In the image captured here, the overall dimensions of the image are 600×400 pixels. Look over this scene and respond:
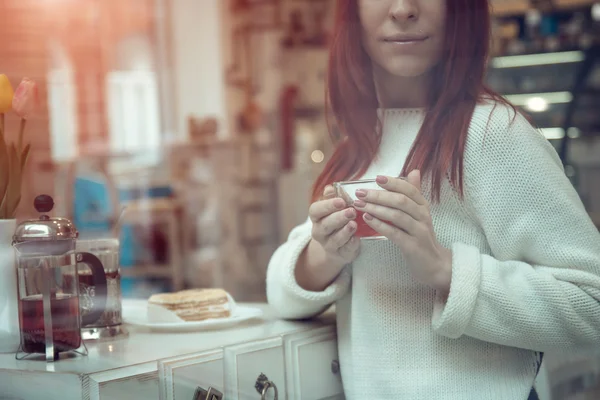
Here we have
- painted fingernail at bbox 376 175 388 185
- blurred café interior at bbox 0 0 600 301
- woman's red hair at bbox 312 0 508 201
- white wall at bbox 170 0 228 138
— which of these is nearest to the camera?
painted fingernail at bbox 376 175 388 185

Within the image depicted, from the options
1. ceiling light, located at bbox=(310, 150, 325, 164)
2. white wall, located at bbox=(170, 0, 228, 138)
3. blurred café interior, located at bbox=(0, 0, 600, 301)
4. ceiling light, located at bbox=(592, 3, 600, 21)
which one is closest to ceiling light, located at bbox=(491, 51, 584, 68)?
blurred café interior, located at bbox=(0, 0, 600, 301)

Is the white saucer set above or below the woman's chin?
below

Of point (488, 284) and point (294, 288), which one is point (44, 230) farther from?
point (488, 284)

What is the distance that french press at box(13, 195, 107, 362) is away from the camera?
92 centimetres

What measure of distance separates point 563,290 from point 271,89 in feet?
15.4

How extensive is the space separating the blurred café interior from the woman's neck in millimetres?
115

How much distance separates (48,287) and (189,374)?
19cm

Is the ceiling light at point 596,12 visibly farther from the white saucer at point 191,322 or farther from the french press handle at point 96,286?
the french press handle at point 96,286

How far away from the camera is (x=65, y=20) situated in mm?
2924

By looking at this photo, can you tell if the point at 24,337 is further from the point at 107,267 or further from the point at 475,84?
the point at 475,84

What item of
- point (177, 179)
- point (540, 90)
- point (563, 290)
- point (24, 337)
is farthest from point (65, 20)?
point (563, 290)

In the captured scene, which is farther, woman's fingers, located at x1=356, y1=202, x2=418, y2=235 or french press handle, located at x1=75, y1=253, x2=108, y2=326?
french press handle, located at x1=75, y1=253, x2=108, y2=326

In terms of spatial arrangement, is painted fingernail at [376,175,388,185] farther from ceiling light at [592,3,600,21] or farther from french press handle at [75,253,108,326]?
ceiling light at [592,3,600,21]

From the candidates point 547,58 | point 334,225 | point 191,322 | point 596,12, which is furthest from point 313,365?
point 596,12
